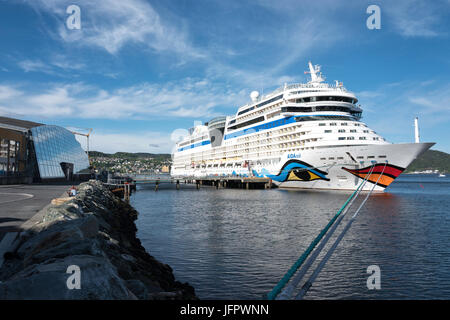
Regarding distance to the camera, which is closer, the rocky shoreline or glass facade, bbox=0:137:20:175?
the rocky shoreline

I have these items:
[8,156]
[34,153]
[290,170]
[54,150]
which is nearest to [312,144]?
[290,170]

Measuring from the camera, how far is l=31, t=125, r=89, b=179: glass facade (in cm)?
6038

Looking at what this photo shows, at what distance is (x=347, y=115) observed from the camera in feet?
142

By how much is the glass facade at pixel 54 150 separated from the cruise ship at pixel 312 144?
123ft

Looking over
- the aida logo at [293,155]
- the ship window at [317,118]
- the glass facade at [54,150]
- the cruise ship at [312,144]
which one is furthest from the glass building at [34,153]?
the ship window at [317,118]

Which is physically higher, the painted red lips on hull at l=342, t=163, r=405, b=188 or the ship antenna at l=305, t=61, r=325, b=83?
the ship antenna at l=305, t=61, r=325, b=83

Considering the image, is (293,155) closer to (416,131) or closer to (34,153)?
(416,131)

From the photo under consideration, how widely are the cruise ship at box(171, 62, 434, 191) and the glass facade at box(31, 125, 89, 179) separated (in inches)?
1481

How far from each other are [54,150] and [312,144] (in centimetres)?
5540

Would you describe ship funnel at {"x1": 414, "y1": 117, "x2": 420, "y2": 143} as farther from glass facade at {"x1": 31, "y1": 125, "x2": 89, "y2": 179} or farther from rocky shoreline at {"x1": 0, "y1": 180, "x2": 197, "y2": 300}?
glass facade at {"x1": 31, "y1": 125, "x2": 89, "y2": 179}

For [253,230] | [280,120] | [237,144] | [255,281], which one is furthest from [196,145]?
[255,281]

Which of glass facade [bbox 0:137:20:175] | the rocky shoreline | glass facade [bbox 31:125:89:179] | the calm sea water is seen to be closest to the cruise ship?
the calm sea water

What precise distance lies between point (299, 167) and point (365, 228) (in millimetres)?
25371

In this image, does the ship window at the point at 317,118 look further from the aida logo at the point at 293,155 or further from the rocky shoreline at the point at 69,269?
the rocky shoreline at the point at 69,269
